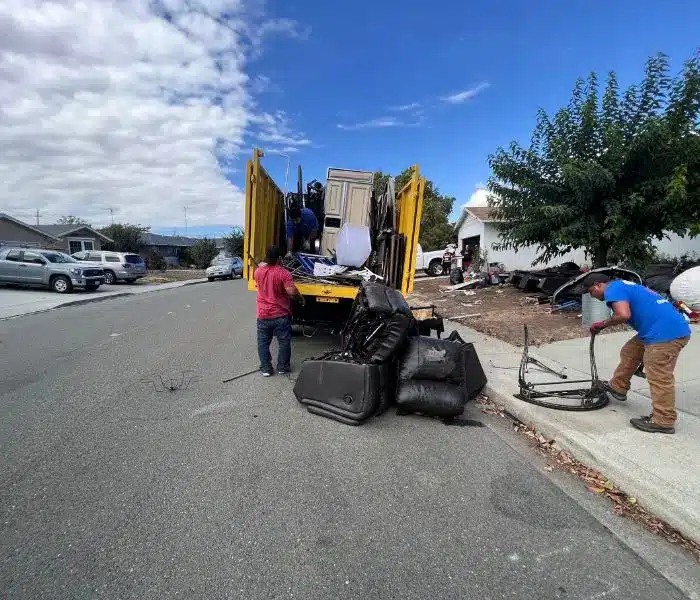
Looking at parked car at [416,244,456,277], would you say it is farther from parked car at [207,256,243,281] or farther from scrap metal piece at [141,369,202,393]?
scrap metal piece at [141,369,202,393]

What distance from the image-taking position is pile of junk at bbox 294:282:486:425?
13.4 ft

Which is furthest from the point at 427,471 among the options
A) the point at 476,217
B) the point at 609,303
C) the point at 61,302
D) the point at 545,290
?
the point at 476,217

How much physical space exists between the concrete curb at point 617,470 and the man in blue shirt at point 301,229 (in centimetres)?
502

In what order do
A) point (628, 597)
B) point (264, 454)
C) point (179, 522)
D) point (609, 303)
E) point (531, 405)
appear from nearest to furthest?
point (628, 597) → point (179, 522) → point (264, 454) → point (609, 303) → point (531, 405)

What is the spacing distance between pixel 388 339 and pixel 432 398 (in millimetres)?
706

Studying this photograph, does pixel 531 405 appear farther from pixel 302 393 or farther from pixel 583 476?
pixel 302 393

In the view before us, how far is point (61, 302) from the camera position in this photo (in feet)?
46.7

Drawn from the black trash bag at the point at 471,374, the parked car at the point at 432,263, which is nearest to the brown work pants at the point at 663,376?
the black trash bag at the point at 471,374

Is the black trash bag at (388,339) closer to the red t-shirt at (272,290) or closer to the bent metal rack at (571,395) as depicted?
the bent metal rack at (571,395)

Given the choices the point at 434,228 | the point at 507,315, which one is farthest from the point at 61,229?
the point at 507,315

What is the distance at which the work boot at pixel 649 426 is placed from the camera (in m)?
3.58

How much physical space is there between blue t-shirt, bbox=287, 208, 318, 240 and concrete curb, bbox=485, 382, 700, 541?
16.5ft

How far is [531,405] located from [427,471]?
168cm

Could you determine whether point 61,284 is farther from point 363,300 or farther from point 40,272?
point 363,300
